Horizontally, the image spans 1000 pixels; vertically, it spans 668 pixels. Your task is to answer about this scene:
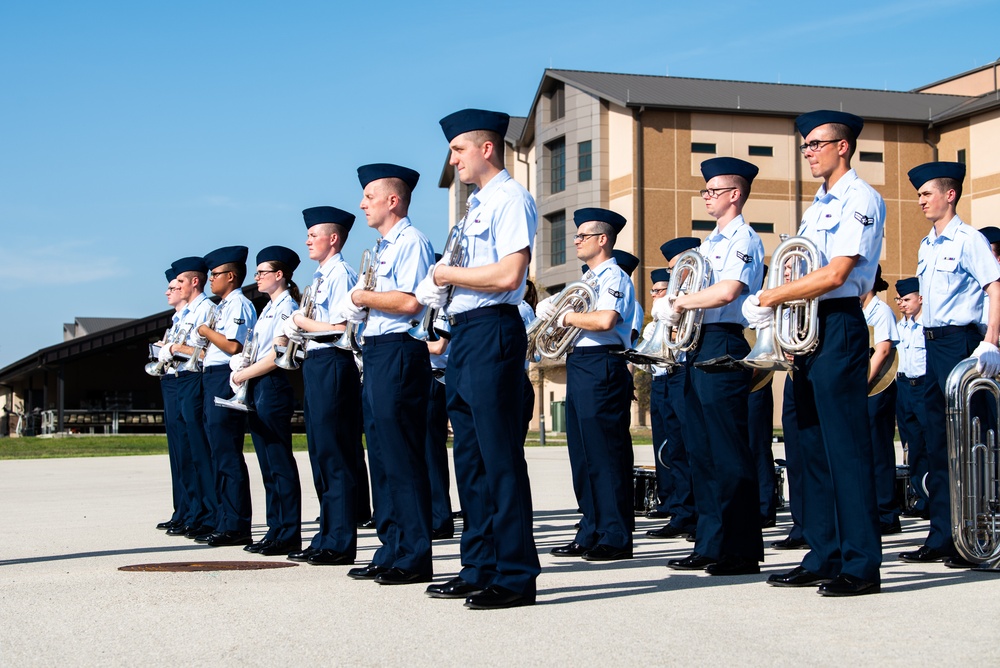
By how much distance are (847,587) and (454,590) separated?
6.64 ft

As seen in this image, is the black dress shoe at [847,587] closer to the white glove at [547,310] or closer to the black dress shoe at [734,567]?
the black dress shoe at [734,567]

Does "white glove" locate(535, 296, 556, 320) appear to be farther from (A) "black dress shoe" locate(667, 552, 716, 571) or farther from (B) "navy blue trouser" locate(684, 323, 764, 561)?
(A) "black dress shoe" locate(667, 552, 716, 571)

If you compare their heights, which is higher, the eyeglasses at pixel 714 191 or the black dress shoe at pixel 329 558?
the eyeglasses at pixel 714 191

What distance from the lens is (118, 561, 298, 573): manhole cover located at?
25.2ft

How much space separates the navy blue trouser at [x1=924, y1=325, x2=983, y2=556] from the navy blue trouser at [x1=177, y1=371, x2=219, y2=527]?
18.7ft

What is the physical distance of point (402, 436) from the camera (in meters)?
7.23

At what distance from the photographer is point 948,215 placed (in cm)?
803

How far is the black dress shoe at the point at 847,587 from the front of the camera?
245 inches

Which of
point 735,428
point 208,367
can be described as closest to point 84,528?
point 208,367

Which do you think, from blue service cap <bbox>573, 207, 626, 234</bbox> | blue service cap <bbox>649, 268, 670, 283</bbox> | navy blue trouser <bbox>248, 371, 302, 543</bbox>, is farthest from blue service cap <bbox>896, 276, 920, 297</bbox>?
navy blue trouser <bbox>248, 371, 302, 543</bbox>

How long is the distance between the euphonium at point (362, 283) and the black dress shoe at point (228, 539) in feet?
7.48

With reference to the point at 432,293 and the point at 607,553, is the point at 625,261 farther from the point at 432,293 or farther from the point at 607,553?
the point at 432,293

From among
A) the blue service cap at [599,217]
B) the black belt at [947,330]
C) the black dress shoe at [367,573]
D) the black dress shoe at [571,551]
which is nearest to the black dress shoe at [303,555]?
the black dress shoe at [367,573]

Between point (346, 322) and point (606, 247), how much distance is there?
Result: 2145 millimetres
